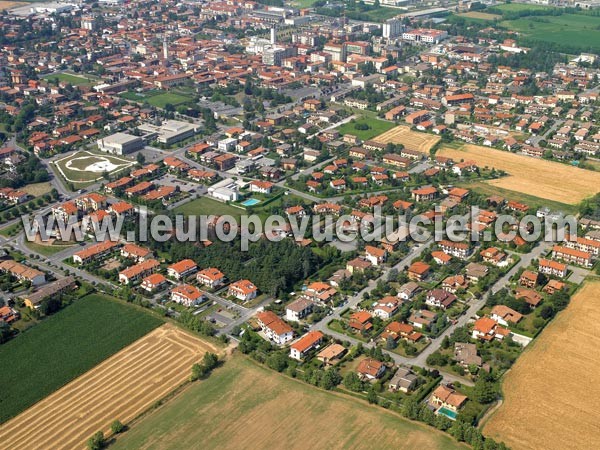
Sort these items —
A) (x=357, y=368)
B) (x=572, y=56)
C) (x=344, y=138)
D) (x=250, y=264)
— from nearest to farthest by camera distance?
(x=357, y=368) < (x=250, y=264) < (x=344, y=138) < (x=572, y=56)

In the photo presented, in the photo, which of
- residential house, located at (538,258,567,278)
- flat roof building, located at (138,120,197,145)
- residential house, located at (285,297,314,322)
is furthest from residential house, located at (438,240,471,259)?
flat roof building, located at (138,120,197,145)

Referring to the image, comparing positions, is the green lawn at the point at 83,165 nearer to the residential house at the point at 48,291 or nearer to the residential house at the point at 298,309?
the residential house at the point at 48,291

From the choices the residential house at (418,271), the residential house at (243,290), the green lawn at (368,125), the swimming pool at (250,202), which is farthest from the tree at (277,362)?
the green lawn at (368,125)

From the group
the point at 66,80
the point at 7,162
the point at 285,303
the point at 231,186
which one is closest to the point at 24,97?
the point at 66,80

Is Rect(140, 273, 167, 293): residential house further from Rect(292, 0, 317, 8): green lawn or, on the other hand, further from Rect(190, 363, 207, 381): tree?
Rect(292, 0, 317, 8): green lawn

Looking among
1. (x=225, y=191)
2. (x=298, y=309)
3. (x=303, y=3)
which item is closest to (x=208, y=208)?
(x=225, y=191)

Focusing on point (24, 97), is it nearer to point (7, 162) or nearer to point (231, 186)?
point (7, 162)
